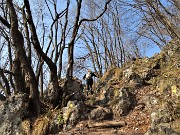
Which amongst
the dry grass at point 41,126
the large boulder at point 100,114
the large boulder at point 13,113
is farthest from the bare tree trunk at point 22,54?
the large boulder at point 100,114

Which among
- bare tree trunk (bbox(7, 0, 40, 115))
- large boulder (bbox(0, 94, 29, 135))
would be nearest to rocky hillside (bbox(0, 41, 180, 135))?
large boulder (bbox(0, 94, 29, 135))

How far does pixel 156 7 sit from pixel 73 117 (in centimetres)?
550

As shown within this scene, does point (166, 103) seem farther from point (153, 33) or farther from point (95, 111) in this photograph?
point (153, 33)

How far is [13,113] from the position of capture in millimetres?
11227

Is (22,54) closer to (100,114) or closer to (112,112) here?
(100,114)

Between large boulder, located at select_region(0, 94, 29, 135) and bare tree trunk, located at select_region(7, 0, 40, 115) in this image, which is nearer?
large boulder, located at select_region(0, 94, 29, 135)

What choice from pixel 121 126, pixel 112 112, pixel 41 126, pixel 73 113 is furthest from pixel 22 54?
pixel 121 126

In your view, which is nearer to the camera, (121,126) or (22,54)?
(121,126)

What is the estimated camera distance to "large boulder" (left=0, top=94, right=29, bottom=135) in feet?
35.7

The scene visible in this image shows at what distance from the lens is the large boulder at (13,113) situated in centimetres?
1088

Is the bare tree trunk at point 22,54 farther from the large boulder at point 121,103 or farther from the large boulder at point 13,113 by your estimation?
the large boulder at point 121,103

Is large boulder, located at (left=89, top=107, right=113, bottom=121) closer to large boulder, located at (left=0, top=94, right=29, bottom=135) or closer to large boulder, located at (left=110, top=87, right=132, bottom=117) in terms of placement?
large boulder, located at (left=110, top=87, right=132, bottom=117)

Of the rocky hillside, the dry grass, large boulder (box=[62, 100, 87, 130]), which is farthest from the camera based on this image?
large boulder (box=[62, 100, 87, 130])

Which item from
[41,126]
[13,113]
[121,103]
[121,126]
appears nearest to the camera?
[121,126]
